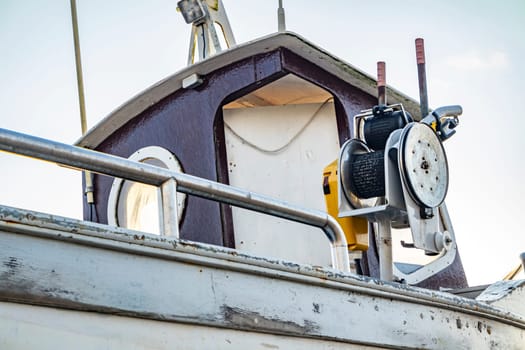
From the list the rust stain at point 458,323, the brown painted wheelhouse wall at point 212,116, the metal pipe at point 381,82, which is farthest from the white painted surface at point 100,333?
the brown painted wheelhouse wall at point 212,116

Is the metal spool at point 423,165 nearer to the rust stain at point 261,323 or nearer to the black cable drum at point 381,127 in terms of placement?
the black cable drum at point 381,127

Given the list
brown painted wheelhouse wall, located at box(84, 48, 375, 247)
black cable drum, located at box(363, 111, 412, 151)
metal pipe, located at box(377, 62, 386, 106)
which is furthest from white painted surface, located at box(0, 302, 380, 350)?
brown painted wheelhouse wall, located at box(84, 48, 375, 247)

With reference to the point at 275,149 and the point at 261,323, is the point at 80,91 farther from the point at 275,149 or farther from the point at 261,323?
the point at 261,323

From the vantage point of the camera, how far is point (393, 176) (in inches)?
189

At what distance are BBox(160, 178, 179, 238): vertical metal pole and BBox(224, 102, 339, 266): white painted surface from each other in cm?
236

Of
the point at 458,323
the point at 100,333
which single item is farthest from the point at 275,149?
the point at 100,333

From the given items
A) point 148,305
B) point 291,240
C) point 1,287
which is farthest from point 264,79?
point 1,287

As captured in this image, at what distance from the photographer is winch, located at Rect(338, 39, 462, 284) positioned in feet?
15.8

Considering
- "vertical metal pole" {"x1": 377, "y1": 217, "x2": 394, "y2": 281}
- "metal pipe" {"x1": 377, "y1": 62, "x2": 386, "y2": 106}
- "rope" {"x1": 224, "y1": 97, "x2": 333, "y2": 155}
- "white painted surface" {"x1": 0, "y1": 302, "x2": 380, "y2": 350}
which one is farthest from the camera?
"rope" {"x1": 224, "y1": 97, "x2": 333, "y2": 155}

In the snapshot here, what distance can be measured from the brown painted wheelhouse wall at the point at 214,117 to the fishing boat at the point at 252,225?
0.01 meters

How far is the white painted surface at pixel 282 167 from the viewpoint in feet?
19.0

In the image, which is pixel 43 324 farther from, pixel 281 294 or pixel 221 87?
pixel 221 87

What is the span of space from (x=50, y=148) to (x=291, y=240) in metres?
2.97

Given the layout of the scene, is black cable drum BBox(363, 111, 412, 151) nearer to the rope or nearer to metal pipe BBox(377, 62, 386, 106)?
metal pipe BBox(377, 62, 386, 106)
